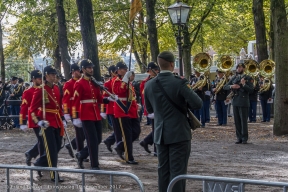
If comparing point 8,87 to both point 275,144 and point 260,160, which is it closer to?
point 275,144

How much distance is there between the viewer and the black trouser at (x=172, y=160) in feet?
25.7

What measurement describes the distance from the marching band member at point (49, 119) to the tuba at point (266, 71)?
47.4 feet

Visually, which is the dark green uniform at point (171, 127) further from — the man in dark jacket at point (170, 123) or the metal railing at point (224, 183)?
the metal railing at point (224, 183)

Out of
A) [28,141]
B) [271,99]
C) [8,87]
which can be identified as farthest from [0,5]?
[271,99]

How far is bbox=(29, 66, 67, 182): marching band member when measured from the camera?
10.8 meters

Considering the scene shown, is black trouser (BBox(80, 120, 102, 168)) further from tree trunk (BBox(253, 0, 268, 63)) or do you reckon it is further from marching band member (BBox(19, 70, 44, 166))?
tree trunk (BBox(253, 0, 268, 63))

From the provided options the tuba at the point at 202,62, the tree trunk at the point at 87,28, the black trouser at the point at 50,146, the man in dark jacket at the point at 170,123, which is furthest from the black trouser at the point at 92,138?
the tuba at the point at 202,62

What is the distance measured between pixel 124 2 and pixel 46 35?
434 centimetres

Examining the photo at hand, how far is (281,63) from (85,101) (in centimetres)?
752

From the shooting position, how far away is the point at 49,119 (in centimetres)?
1089

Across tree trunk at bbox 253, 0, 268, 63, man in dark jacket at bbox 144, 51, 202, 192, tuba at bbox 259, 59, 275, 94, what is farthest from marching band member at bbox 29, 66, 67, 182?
tree trunk at bbox 253, 0, 268, 63

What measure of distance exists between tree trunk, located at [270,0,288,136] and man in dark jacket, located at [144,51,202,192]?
10354mm

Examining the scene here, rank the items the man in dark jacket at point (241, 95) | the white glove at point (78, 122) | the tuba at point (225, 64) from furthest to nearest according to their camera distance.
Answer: the tuba at point (225, 64)
the man in dark jacket at point (241, 95)
the white glove at point (78, 122)

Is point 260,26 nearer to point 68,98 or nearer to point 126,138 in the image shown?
point 126,138
